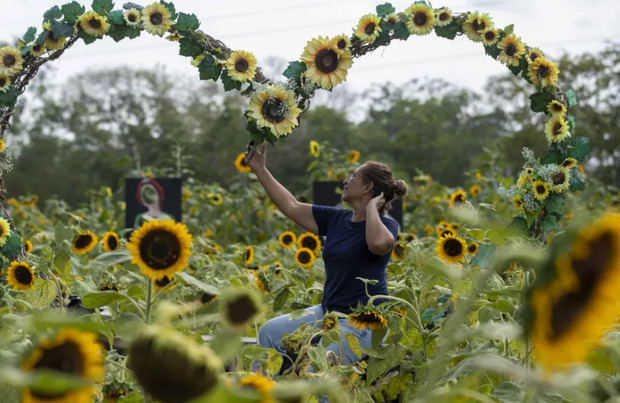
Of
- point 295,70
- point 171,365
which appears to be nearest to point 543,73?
point 295,70

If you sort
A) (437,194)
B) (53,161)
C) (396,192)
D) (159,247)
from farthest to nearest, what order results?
1. (53,161)
2. (437,194)
3. (396,192)
4. (159,247)

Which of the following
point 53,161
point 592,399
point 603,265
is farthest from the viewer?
point 53,161

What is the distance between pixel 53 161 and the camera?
945 inches

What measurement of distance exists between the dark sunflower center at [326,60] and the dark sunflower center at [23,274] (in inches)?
59.4

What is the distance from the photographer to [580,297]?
2.07ft

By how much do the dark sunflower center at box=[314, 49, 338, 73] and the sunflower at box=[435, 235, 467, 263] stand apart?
93cm

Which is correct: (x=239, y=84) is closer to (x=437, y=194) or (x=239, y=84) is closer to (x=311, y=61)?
(x=311, y=61)

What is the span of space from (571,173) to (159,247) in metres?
2.83

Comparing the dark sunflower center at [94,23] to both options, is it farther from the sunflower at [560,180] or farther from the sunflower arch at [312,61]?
the sunflower at [560,180]

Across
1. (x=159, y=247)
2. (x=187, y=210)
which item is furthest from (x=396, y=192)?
(x=187, y=210)

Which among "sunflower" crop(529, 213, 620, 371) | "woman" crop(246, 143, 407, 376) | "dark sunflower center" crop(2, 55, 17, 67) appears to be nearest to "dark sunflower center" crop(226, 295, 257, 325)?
"sunflower" crop(529, 213, 620, 371)

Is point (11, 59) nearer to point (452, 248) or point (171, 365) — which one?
point (452, 248)

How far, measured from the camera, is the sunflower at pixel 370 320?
2037 mm

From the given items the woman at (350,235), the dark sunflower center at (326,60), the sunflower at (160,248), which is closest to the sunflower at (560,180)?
the woman at (350,235)
